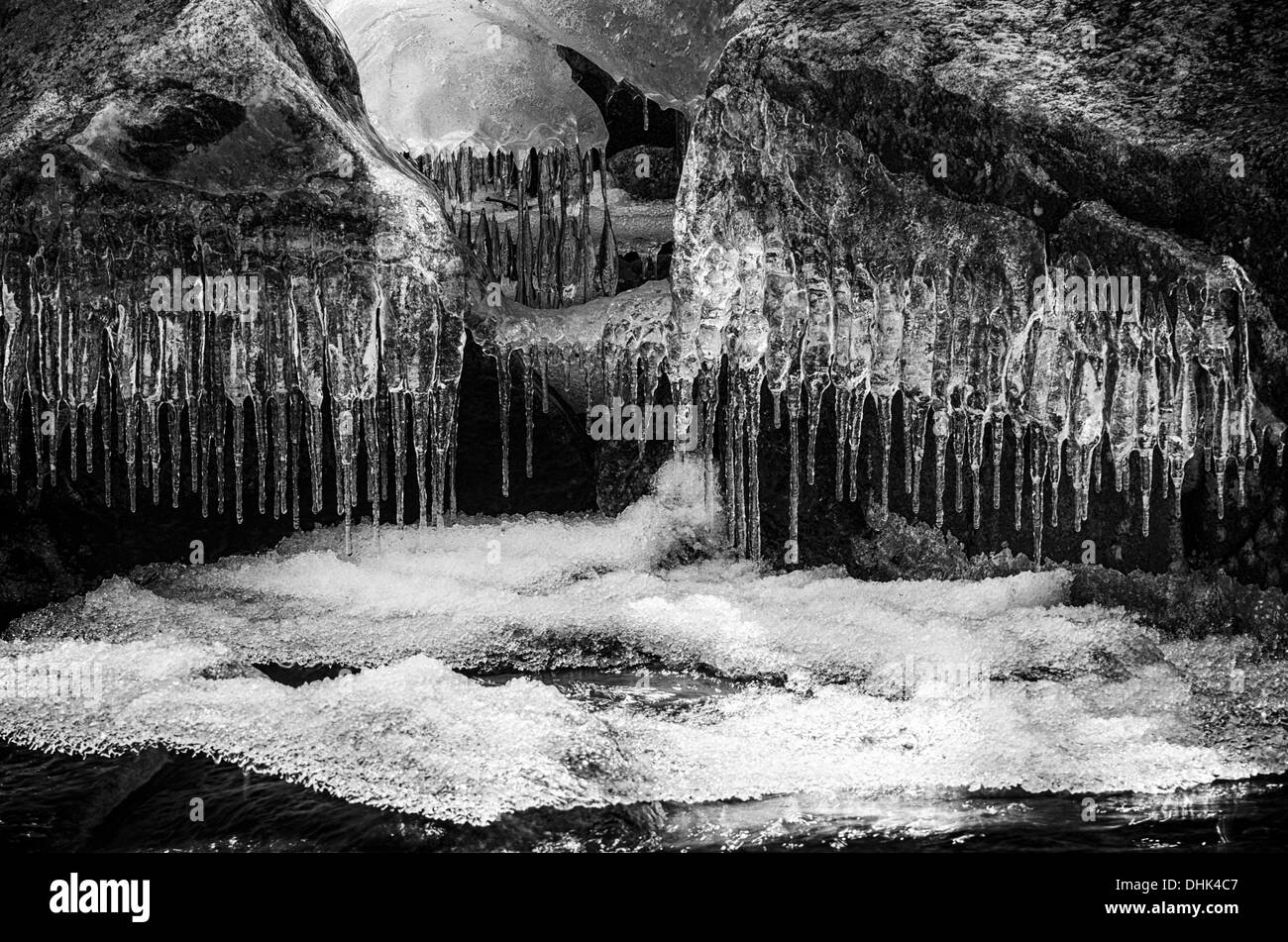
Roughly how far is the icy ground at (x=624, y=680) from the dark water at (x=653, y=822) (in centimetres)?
9

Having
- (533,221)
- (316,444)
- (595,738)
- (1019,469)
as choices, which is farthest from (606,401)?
(595,738)

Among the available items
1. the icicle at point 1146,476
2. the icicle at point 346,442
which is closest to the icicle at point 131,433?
the icicle at point 346,442

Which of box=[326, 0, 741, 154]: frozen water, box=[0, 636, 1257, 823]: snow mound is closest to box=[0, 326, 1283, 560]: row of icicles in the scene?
box=[0, 636, 1257, 823]: snow mound

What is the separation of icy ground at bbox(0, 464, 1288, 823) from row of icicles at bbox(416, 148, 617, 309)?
1.60 meters

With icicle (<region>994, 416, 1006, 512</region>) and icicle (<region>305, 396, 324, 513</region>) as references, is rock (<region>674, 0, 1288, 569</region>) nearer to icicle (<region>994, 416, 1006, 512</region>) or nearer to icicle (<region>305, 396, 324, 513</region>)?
icicle (<region>994, 416, 1006, 512</region>)

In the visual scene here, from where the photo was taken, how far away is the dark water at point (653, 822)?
13.9ft

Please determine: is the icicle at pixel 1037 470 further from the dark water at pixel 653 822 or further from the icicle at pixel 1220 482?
the dark water at pixel 653 822

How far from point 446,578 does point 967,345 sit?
303 centimetres

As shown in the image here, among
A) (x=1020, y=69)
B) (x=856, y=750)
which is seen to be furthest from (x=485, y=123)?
(x=856, y=750)

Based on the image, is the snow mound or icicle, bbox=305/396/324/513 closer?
the snow mound

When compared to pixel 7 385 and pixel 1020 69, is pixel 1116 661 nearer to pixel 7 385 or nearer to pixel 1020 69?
pixel 1020 69

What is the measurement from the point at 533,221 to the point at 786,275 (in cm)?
278

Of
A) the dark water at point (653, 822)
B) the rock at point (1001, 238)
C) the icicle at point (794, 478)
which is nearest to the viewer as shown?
the dark water at point (653, 822)

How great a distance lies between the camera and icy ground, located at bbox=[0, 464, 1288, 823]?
471 centimetres
